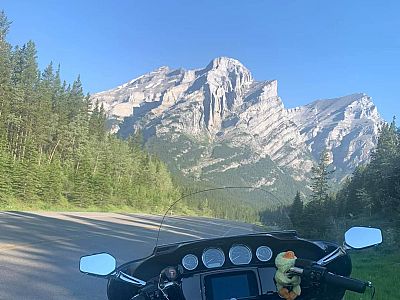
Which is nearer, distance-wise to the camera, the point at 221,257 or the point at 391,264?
the point at 221,257

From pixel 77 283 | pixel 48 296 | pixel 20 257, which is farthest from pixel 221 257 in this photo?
pixel 20 257

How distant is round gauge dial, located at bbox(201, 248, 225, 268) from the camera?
3.59 metres

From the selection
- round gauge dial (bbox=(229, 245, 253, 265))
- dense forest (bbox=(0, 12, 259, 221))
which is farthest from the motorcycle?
dense forest (bbox=(0, 12, 259, 221))

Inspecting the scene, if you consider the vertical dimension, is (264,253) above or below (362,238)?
below

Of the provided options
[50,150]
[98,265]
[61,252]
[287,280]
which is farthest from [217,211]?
[50,150]

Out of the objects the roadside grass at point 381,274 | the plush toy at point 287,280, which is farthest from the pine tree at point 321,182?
the plush toy at point 287,280

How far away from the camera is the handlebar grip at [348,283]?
227 centimetres

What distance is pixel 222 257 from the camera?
11.8ft

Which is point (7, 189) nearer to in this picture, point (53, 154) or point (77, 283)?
point (53, 154)

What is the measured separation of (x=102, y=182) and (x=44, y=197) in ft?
31.0

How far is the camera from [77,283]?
874cm

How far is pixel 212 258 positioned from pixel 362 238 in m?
1.08

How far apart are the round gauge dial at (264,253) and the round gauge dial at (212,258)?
0.96 ft

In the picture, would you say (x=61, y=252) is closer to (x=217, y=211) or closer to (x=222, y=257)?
(x=217, y=211)
